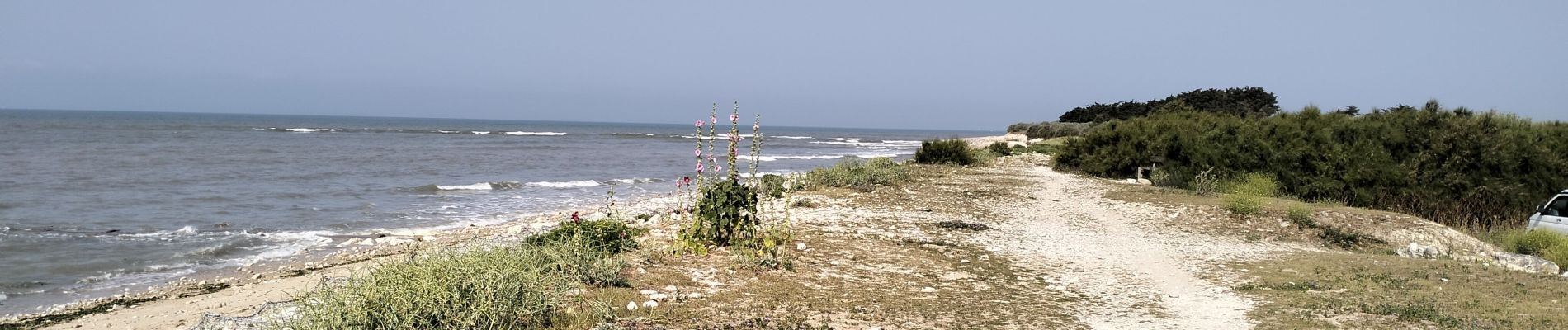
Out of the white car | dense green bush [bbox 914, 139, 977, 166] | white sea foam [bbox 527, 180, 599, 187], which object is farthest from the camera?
dense green bush [bbox 914, 139, 977, 166]

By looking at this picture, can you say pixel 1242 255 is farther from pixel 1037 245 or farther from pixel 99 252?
pixel 99 252

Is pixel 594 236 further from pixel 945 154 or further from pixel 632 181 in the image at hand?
pixel 632 181

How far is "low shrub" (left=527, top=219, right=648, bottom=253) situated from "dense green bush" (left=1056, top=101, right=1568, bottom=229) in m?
12.6

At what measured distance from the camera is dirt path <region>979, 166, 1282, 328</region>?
20.5 ft

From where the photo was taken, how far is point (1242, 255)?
30.7ft

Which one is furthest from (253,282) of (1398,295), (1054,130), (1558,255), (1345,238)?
(1054,130)

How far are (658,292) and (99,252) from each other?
878 centimetres

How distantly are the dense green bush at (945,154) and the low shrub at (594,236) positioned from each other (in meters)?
17.0

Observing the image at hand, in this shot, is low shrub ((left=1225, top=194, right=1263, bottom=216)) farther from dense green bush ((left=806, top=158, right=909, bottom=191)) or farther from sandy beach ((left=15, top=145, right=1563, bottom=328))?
dense green bush ((left=806, top=158, right=909, bottom=191))

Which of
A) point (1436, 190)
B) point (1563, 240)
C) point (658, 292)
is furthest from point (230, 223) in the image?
point (1436, 190)

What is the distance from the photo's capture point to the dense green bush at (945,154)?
23953 millimetres

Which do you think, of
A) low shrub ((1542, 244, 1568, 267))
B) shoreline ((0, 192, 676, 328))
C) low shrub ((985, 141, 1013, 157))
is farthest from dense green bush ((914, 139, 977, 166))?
low shrub ((1542, 244, 1568, 267))

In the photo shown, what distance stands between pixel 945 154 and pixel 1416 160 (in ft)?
38.6

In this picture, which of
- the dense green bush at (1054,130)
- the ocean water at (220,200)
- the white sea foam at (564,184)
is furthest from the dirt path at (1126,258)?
the dense green bush at (1054,130)
